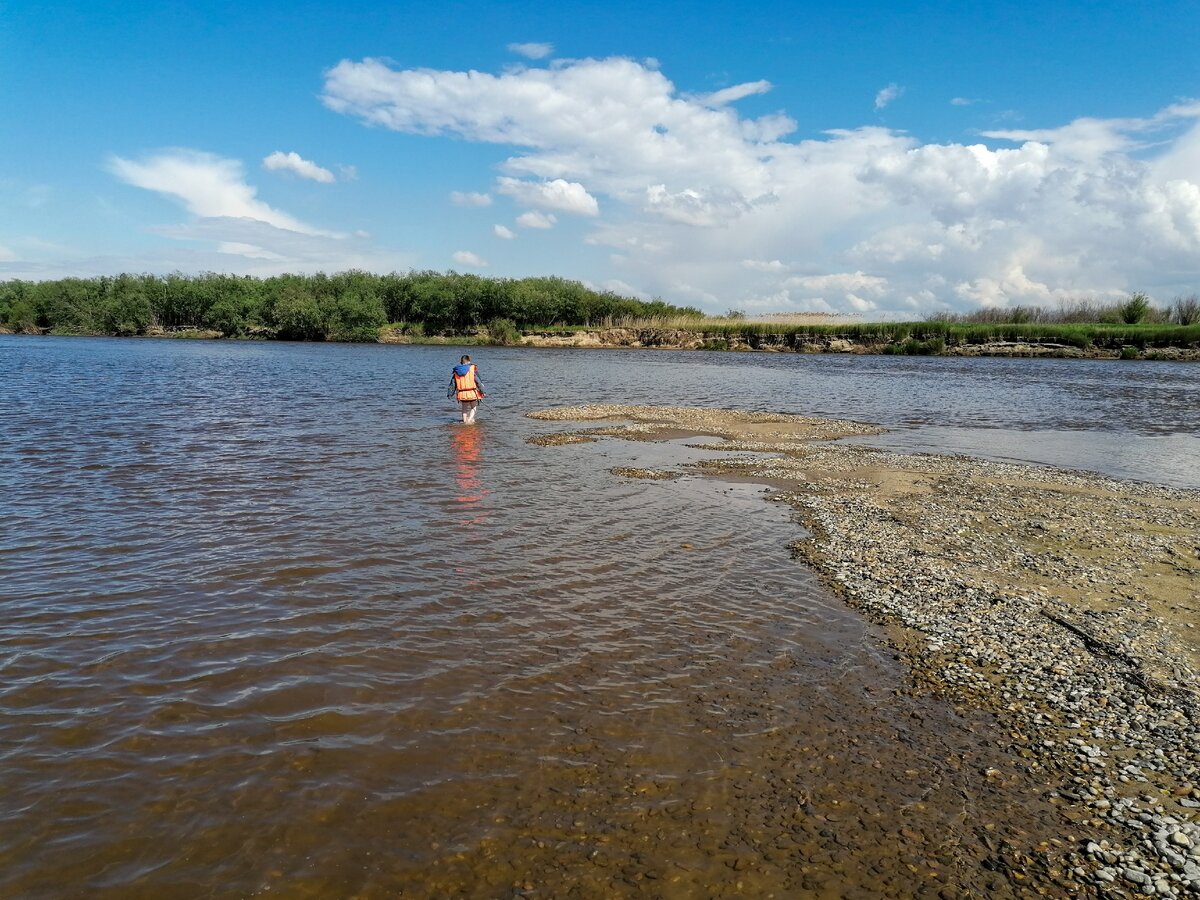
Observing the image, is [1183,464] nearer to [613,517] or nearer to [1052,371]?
[613,517]

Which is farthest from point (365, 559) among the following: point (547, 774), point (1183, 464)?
point (1183, 464)

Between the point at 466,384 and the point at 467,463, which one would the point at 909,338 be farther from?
the point at 467,463

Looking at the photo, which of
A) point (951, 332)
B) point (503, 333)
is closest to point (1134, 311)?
point (951, 332)

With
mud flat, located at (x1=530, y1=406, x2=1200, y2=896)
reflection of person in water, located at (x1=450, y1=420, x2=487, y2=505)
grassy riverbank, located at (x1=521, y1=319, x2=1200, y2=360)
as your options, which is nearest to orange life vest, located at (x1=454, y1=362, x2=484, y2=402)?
reflection of person in water, located at (x1=450, y1=420, x2=487, y2=505)

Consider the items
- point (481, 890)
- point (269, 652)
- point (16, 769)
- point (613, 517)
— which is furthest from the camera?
point (613, 517)

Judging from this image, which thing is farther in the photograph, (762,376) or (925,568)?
(762,376)

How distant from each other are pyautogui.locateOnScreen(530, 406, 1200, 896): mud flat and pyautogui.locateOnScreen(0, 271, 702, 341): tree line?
103264 mm

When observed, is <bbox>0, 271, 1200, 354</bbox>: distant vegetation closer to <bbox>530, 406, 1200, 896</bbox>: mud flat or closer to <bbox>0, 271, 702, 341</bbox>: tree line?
<bbox>0, 271, 702, 341</bbox>: tree line

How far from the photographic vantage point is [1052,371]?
2822 inches

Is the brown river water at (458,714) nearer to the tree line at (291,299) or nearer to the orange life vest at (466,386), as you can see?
the orange life vest at (466,386)

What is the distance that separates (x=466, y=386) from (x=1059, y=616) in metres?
23.0

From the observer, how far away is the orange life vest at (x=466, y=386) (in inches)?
1123

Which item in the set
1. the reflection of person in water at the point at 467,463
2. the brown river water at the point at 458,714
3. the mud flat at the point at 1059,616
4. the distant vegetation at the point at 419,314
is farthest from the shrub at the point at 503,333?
the brown river water at the point at 458,714

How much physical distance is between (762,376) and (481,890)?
201 feet
